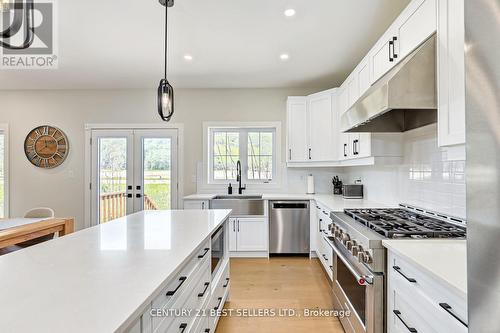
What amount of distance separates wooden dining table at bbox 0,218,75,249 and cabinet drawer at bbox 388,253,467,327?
3044mm

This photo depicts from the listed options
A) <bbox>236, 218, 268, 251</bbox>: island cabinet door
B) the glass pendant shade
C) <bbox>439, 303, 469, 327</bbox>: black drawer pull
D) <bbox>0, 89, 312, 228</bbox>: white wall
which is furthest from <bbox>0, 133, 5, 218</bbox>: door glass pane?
<bbox>439, 303, 469, 327</bbox>: black drawer pull

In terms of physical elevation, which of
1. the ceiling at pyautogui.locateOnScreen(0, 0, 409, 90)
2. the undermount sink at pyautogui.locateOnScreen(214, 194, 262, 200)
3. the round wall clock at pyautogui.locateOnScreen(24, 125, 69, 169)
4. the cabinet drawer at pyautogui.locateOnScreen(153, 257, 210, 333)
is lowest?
the cabinet drawer at pyautogui.locateOnScreen(153, 257, 210, 333)

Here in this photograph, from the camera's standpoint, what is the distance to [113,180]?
4.71m

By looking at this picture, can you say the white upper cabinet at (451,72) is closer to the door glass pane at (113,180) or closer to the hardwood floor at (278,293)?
the hardwood floor at (278,293)

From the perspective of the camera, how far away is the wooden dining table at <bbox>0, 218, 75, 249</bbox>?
244 centimetres

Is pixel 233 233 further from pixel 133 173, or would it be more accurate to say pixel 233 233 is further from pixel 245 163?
pixel 133 173

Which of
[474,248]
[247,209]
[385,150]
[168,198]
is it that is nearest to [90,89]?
[168,198]

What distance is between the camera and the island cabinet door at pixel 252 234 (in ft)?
13.1

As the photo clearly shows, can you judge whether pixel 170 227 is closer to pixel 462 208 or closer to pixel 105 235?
pixel 105 235

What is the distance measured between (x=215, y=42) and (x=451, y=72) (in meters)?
2.32

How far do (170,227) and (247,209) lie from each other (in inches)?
84.8

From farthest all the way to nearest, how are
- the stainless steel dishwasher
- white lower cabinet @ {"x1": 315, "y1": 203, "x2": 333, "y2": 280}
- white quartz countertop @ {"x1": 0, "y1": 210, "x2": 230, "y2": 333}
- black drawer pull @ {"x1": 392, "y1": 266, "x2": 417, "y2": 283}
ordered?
the stainless steel dishwasher → white lower cabinet @ {"x1": 315, "y1": 203, "x2": 333, "y2": 280} → black drawer pull @ {"x1": 392, "y1": 266, "x2": 417, "y2": 283} → white quartz countertop @ {"x1": 0, "y1": 210, "x2": 230, "y2": 333}

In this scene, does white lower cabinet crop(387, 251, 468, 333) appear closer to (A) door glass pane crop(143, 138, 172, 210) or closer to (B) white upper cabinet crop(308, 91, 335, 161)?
(B) white upper cabinet crop(308, 91, 335, 161)

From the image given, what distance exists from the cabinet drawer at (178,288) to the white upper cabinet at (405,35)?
75.4 inches
